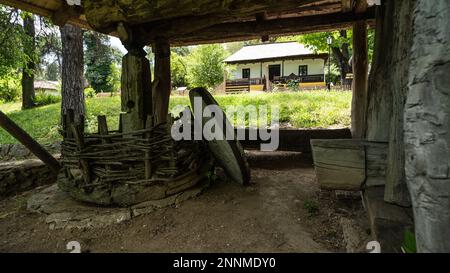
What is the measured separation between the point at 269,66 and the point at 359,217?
87.4 feet

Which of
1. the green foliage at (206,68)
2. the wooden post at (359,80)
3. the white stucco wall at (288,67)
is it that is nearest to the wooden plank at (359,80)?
the wooden post at (359,80)

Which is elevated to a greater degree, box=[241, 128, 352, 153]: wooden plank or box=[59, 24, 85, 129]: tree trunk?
box=[59, 24, 85, 129]: tree trunk

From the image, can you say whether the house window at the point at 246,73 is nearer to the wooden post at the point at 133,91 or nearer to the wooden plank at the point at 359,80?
the wooden plank at the point at 359,80

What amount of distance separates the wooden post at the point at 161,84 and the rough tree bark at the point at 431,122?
173 inches

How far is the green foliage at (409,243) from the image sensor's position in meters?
1.65

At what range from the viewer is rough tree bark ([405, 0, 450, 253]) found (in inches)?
52.8

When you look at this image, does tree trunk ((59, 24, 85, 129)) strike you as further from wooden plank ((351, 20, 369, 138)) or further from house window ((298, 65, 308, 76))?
house window ((298, 65, 308, 76))

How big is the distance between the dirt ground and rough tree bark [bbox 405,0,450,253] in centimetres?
108

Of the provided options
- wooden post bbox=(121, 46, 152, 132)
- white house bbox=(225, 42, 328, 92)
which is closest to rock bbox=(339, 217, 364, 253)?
wooden post bbox=(121, 46, 152, 132)

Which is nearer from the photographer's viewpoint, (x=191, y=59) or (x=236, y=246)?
(x=236, y=246)
